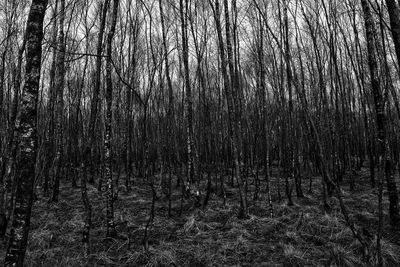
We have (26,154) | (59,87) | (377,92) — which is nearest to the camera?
(26,154)

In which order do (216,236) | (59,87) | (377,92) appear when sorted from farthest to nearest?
(59,87) < (216,236) < (377,92)

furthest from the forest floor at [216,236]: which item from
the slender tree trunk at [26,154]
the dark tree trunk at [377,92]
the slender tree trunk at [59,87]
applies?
the slender tree trunk at [26,154]

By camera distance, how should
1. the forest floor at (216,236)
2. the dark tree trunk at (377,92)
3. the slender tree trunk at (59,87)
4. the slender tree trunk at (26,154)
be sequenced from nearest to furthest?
the slender tree trunk at (26,154) < the forest floor at (216,236) < the dark tree trunk at (377,92) < the slender tree trunk at (59,87)

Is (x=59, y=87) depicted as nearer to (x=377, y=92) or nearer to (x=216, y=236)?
(x=216, y=236)

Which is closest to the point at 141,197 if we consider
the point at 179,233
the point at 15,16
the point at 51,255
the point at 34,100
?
the point at 179,233

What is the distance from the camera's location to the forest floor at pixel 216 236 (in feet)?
12.7

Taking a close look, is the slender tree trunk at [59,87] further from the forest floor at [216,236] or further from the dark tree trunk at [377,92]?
the dark tree trunk at [377,92]

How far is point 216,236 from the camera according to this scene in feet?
15.8

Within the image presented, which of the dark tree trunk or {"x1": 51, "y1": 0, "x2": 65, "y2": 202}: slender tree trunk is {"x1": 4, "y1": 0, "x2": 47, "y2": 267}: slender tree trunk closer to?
{"x1": 51, "y1": 0, "x2": 65, "y2": 202}: slender tree trunk

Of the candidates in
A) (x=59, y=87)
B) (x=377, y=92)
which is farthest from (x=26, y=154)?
(x=377, y=92)

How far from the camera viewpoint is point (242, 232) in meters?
4.83

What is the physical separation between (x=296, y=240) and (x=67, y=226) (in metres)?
4.56

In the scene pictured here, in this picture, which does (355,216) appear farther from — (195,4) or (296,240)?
(195,4)

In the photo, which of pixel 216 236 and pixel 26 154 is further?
pixel 216 236
